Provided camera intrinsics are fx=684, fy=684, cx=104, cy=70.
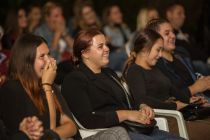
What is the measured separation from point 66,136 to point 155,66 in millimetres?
1833

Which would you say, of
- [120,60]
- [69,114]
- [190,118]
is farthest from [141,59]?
[120,60]

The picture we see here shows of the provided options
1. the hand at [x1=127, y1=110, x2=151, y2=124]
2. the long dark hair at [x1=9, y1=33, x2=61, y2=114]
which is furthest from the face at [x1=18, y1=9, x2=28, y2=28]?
the long dark hair at [x1=9, y1=33, x2=61, y2=114]

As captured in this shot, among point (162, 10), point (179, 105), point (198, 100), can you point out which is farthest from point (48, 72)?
point (162, 10)

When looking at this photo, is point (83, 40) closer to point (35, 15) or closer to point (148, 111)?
point (148, 111)

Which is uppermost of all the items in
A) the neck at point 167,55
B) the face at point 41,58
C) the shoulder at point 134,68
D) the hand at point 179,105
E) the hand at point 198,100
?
the face at point 41,58

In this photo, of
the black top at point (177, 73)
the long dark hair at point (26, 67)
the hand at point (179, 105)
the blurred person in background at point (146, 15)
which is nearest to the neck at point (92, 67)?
the long dark hair at point (26, 67)

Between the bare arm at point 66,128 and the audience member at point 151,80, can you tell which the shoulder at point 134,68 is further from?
the bare arm at point 66,128

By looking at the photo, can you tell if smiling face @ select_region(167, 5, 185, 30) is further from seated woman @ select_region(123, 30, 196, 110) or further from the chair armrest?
the chair armrest

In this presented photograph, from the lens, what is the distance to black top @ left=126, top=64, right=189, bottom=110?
6.15 m

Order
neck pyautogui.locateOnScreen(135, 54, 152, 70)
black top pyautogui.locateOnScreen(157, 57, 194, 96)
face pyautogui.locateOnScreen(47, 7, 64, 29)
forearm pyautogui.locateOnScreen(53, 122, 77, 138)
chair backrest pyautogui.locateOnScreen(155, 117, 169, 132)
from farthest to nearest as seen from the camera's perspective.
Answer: face pyautogui.locateOnScreen(47, 7, 64, 29) → black top pyautogui.locateOnScreen(157, 57, 194, 96) → neck pyautogui.locateOnScreen(135, 54, 152, 70) → chair backrest pyautogui.locateOnScreen(155, 117, 169, 132) → forearm pyautogui.locateOnScreen(53, 122, 77, 138)

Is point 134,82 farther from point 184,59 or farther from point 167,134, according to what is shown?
point 184,59

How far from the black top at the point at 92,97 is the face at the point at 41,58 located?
1.53ft

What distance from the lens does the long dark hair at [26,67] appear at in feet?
16.3

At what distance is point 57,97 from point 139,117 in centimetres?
73
